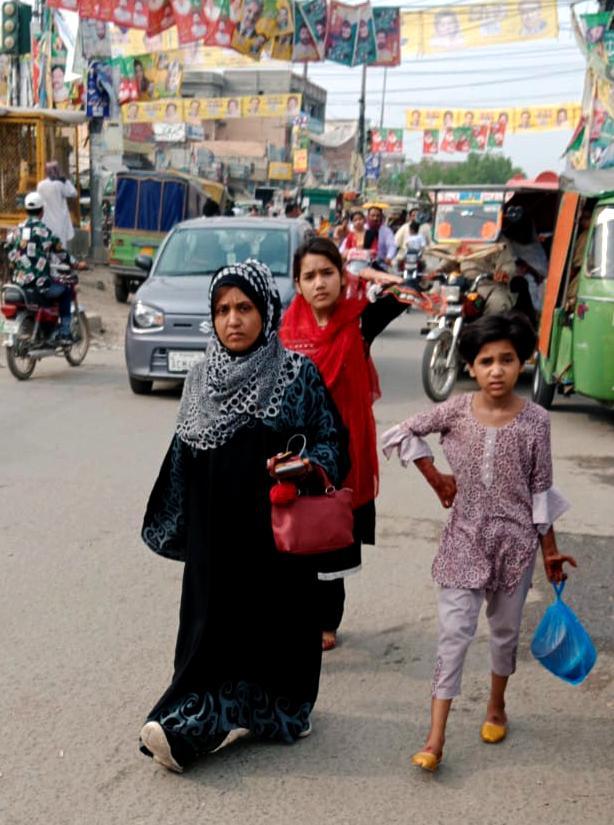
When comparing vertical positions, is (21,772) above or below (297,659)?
below

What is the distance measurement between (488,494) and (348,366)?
95cm

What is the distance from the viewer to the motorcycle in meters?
11.3

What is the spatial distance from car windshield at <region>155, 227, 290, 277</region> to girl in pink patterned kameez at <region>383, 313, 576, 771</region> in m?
7.87

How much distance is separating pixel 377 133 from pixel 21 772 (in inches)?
2688

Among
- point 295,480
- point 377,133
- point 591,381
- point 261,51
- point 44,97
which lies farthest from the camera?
point 377,133

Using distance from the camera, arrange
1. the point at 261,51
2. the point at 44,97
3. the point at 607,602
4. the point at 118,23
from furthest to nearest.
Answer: the point at 44,97
the point at 261,51
the point at 118,23
the point at 607,602

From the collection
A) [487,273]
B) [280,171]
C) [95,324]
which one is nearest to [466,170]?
[280,171]

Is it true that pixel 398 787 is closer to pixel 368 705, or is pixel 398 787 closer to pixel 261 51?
pixel 368 705

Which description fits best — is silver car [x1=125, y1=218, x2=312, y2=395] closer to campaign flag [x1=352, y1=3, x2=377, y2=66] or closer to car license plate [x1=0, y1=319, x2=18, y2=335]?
car license plate [x1=0, y1=319, x2=18, y2=335]

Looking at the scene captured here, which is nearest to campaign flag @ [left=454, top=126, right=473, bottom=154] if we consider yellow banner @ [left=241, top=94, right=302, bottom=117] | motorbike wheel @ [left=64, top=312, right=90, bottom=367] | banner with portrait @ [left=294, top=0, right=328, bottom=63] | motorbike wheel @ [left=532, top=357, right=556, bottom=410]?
yellow banner @ [left=241, top=94, right=302, bottom=117]

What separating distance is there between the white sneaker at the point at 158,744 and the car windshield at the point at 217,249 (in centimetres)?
819

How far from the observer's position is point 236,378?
346 cm

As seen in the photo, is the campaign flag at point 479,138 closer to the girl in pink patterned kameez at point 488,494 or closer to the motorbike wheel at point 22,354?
the motorbike wheel at point 22,354

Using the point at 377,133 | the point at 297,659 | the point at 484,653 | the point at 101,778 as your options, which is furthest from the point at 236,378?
the point at 377,133
